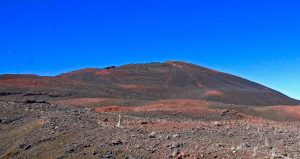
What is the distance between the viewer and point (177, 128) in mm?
19078

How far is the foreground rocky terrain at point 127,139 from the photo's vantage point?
1398 centimetres

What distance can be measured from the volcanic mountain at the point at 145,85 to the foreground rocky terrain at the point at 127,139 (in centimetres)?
2696

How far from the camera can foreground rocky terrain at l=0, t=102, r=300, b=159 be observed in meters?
14.0

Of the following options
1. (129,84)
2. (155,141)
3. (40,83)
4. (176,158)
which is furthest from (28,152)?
(129,84)

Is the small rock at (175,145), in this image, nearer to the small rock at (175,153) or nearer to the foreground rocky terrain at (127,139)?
the foreground rocky terrain at (127,139)

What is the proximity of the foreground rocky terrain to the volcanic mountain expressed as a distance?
88.4ft

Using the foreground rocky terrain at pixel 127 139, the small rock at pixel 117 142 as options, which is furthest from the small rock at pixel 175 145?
the small rock at pixel 117 142

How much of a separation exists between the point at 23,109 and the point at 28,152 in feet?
21.1

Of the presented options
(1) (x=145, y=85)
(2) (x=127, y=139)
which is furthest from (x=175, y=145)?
(1) (x=145, y=85)

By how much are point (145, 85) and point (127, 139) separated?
4714cm

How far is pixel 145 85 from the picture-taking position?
205ft

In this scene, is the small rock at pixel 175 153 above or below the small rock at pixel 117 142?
below

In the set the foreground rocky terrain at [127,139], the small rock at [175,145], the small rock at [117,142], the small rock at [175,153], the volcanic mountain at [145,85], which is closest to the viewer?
the small rock at [175,153]

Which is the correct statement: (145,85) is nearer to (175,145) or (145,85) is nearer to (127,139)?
(127,139)
